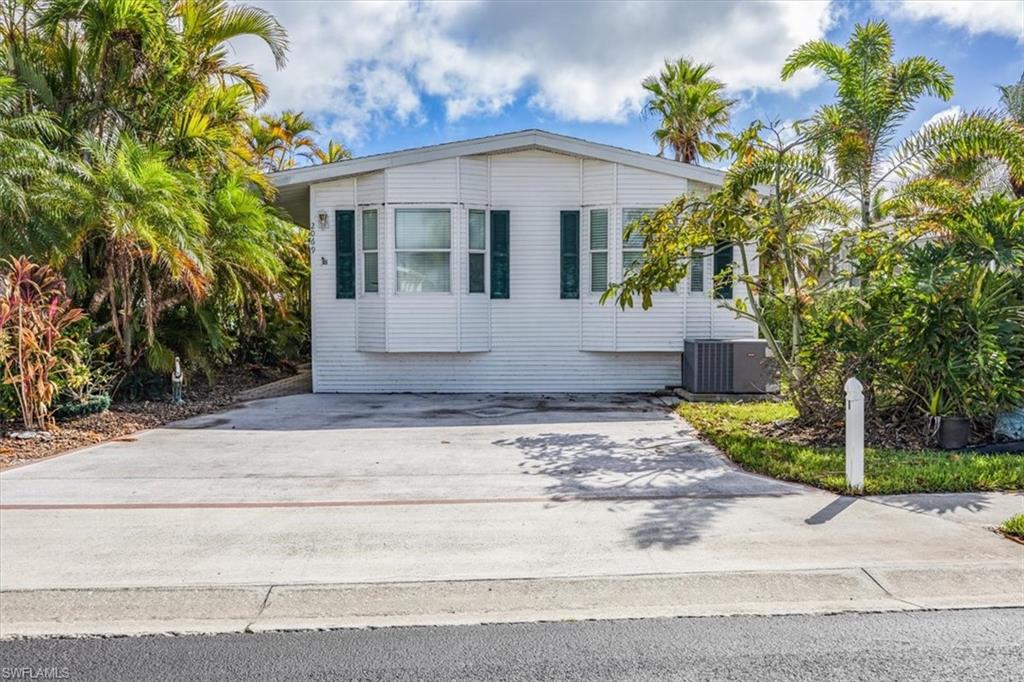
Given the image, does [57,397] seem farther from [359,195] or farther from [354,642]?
[354,642]

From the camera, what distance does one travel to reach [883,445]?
797cm

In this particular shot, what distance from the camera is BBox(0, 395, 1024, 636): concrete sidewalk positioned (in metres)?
4.14

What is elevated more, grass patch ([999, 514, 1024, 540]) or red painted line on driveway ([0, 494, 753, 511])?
grass patch ([999, 514, 1024, 540])

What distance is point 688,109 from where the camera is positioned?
70.6 ft

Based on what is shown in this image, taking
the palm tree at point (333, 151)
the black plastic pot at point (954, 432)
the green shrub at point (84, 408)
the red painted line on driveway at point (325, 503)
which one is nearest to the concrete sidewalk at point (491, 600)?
the red painted line on driveway at point (325, 503)

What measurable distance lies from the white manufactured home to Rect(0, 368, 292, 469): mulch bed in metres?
1.96

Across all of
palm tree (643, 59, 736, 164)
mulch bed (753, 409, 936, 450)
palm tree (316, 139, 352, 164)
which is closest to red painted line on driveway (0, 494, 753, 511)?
mulch bed (753, 409, 936, 450)

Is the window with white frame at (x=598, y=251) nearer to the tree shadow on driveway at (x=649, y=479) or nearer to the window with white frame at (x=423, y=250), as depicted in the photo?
the window with white frame at (x=423, y=250)

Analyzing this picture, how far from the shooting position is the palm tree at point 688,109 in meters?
21.5

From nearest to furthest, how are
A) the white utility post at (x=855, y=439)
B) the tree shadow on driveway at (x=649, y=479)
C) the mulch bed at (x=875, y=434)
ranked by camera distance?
the tree shadow on driveway at (x=649, y=479) < the white utility post at (x=855, y=439) < the mulch bed at (x=875, y=434)

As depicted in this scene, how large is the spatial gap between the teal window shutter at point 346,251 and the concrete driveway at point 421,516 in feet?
15.0

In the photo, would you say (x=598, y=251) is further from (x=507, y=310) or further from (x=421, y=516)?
(x=421, y=516)

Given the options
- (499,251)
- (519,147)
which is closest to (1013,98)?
(519,147)

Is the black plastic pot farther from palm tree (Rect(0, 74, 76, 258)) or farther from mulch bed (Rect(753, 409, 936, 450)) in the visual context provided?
palm tree (Rect(0, 74, 76, 258))
